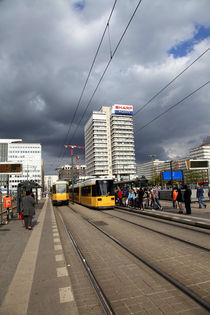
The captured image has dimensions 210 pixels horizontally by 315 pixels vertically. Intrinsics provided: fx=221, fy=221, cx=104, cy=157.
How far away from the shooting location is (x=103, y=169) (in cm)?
13888

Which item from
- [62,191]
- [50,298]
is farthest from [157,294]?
[62,191]

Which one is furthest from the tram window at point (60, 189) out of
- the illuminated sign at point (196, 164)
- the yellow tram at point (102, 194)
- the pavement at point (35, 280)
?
the pavement at point (35, 280)

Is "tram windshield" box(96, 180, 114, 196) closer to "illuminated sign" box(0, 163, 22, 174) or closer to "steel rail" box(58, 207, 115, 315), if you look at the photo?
"illuminated sign" box(0, 163, 22, 174)

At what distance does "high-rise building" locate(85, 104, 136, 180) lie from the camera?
137000 millimetres

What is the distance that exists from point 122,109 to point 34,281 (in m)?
140

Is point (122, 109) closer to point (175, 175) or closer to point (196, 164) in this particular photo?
point (175, 175)

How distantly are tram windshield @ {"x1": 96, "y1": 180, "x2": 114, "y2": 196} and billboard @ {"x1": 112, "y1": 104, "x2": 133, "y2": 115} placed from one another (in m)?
122

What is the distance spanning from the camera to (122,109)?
140000 mm

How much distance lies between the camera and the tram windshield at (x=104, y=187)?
19203 mm

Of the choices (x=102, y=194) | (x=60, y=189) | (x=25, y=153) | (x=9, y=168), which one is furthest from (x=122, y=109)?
(x=9, y=168)

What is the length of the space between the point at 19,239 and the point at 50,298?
5036 millimetres

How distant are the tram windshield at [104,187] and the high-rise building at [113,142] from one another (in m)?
115

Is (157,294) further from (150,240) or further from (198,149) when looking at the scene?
(198,149)

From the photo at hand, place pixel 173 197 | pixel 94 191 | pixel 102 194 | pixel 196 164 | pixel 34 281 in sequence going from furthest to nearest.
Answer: pixel 196 164, pixel 94 191, pixel 102 194, pixel 173 197, pixel 34 281
